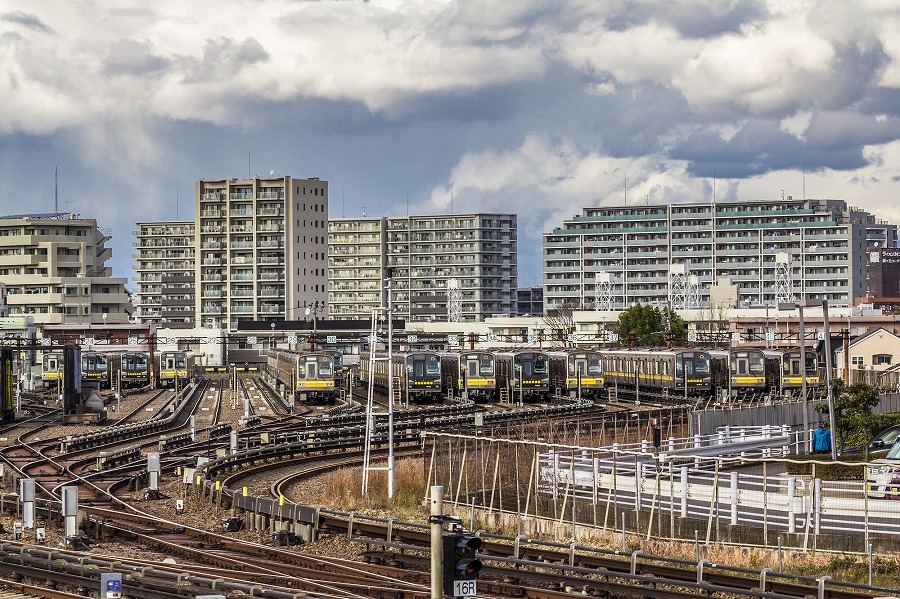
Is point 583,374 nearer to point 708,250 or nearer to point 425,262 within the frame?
point 708,250

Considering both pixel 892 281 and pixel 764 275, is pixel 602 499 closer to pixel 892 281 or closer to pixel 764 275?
pixel 764 275

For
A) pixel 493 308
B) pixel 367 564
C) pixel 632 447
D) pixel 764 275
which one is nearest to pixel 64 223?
pixel 493 308

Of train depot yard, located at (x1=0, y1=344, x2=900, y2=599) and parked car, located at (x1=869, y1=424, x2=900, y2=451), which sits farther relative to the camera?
parked car, located at (x1=869, y1=424, x2=900, y2=451)

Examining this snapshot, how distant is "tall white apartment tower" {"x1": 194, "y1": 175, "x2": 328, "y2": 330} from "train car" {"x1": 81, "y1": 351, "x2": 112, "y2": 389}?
59.6 meters

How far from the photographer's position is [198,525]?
2978cm

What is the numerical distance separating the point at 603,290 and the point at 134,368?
82.3 metres

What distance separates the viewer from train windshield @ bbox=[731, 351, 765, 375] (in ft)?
231

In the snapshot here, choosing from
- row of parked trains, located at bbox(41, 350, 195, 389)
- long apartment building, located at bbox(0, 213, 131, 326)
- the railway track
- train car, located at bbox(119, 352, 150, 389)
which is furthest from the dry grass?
long apartment building, located at bbox(0, 213, 131, 326)

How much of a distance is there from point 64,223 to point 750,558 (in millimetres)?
123771

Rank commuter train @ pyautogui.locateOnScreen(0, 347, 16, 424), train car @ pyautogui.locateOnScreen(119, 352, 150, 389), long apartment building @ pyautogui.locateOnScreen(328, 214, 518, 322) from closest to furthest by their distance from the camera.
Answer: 1. commuter train @ pyautogui.locateOnScreen(0, 347, 16, 424)
2. train car @ pyautogui.locateOnScreen(119, 352, 150, 389)
3. long apartment building @ pyautogui.locateOnScreen(328, 214, 518, 322)

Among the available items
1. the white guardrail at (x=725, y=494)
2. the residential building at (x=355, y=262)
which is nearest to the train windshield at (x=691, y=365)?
the white guardrail at (x=725, y=494)

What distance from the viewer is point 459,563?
40.1 ft

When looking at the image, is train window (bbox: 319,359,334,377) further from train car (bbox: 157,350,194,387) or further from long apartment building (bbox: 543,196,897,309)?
long apartment building (bbox: 543,196,897,309)

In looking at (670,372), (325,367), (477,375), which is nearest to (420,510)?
(670,372)
